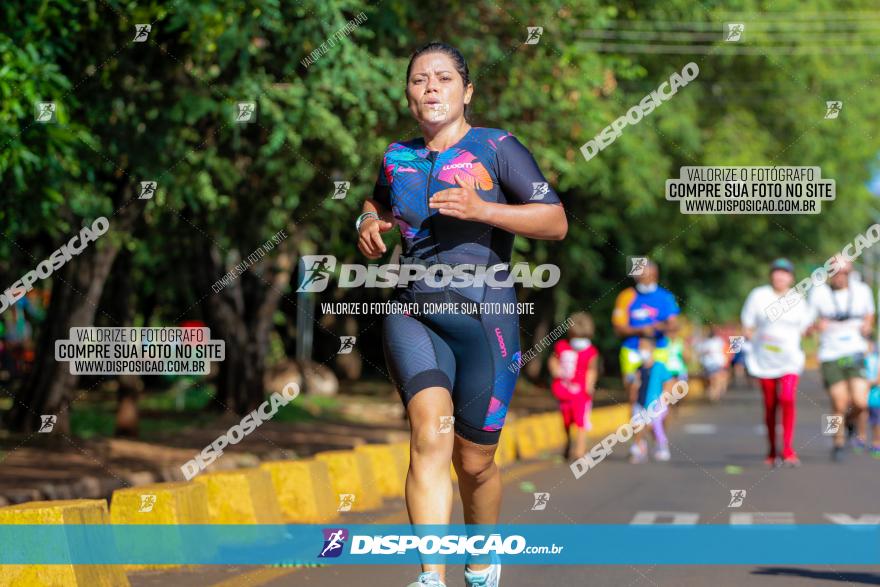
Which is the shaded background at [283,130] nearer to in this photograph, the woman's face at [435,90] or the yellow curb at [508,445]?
the yellow curb at [508,445]

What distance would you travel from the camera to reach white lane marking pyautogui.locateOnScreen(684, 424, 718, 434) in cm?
2469

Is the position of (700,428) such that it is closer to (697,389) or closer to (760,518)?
(760,518)

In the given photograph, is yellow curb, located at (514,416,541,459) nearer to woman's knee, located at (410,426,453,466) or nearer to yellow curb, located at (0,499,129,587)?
yellow curb, located at (0,499,129,587)

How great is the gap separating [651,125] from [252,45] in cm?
1710

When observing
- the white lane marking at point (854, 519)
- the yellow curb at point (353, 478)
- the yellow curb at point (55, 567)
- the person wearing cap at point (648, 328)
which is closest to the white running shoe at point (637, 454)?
the person wearing cap at point (648, 328)

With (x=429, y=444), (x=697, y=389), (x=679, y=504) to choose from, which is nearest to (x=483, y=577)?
(x=429, y=444)

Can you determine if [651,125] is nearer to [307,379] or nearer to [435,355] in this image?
[307,379]

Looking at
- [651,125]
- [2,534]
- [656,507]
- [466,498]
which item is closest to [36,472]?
[656,507]

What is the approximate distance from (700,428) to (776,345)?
1110cm

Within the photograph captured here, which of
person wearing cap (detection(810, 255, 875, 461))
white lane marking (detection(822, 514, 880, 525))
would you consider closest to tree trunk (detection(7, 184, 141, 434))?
person wearing cap (detection(810, 255, 875, 461))

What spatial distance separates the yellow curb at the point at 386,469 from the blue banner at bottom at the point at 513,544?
2139 millimetres

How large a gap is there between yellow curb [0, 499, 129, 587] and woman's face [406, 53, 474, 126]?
2268mm

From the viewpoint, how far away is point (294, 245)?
80.3 ft

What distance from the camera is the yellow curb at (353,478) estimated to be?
39.1 feet
